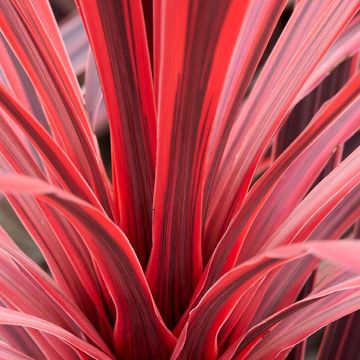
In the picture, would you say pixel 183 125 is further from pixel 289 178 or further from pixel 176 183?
pixel 289 178

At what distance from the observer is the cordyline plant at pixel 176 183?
0.91 feet

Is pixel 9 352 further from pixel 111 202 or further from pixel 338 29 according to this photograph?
pixel 338 29

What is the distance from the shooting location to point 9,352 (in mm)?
356

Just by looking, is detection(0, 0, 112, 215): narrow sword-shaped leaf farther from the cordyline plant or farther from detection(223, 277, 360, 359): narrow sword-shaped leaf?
detection(223, 277, 360, 359): narrow sword-shaped leaf

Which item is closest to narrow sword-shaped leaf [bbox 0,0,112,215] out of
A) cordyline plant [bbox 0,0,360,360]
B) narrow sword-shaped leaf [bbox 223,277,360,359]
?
cordyline plant [bbox 0,0,360,360]

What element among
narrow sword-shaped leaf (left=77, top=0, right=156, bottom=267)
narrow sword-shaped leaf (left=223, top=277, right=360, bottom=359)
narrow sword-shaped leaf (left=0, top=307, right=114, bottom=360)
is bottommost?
narrow sword-shaped leaf (left=223, top=277, right=360, bottom=359)

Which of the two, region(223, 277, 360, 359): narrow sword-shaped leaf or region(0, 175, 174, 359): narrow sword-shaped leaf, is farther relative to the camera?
region(223, 277, 360, 359): narrow sword-shaped leaf

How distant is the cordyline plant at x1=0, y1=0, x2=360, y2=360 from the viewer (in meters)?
0.28

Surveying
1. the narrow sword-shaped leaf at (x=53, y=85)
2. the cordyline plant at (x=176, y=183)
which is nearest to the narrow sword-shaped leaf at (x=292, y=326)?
the cordyline plant at (x=176, y=183)

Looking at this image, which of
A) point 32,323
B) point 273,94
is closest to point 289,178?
point 273,94

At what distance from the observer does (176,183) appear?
12.4 inches

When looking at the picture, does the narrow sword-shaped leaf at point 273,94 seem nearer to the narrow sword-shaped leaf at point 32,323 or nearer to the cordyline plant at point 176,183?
the cordyline plant at point 176,183

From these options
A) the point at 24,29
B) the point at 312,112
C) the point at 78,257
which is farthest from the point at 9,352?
the point at 312,112

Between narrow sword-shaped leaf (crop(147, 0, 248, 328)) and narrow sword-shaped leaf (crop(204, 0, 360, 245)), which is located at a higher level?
narrow sword-shaped leaf (crop(204, 0, 360, 245))
